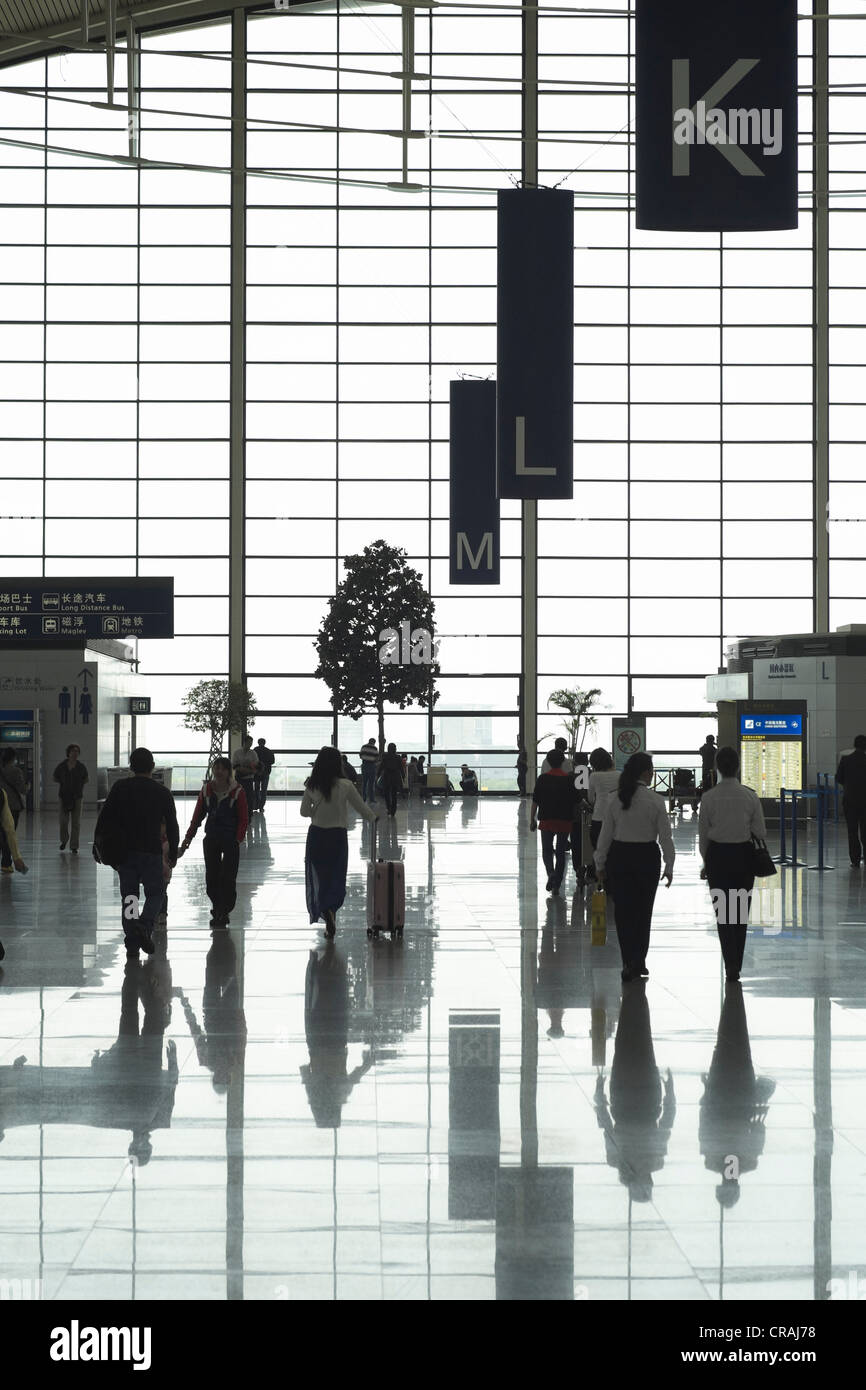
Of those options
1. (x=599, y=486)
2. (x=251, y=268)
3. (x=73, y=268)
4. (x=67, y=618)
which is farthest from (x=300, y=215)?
(x=67, y=618)

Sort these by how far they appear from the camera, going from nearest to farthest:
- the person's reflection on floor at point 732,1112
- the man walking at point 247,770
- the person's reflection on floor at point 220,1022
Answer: the person's reflection on floor at point 732,1112 < the person's reflection on floor at point 220,1022 < the man walking at point 247,770

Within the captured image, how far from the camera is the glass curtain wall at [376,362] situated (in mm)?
45281

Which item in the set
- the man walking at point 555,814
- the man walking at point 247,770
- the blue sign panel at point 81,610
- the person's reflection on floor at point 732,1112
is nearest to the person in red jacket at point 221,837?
the man walking at point 247,770

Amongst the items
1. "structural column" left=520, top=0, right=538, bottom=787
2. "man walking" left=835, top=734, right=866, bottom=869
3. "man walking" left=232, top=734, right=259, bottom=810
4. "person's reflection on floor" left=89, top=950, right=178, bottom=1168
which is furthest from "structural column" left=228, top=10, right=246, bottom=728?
"person's reflection on floor" left=89, top=950, right=178, bottom=1168

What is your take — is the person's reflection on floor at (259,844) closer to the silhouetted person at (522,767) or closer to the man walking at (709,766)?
the man walking at (709,766)

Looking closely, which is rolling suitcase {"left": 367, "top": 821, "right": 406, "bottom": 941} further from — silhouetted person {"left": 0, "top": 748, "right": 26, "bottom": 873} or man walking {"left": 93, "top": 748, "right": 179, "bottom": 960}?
silhouetted person {"left": 0, "top": 748, "right": 26, "bottom": 873}

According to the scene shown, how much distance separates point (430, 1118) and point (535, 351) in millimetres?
8693

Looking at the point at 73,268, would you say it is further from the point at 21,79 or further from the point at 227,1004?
the point at 227,1004

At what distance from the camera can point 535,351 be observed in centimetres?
1402

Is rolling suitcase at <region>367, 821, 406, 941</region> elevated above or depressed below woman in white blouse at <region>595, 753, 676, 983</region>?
below

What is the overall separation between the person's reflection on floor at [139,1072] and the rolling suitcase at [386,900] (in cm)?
276

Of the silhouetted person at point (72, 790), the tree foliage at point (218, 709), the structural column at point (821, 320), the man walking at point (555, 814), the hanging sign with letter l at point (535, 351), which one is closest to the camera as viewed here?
the hanging sign with letter l at point (535, 351)

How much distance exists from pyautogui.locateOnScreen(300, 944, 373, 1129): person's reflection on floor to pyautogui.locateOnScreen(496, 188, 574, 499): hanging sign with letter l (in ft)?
15.9

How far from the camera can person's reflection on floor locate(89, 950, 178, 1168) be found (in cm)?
674
